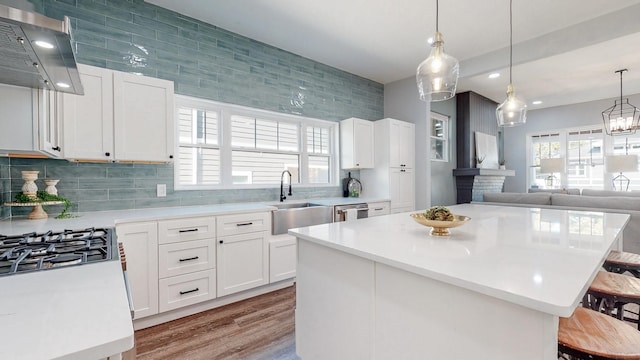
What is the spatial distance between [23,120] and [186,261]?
4.69 feet

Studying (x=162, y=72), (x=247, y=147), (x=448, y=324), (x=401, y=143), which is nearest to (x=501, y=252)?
(x=448, y=324)

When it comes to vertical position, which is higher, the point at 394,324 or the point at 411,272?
the point at 411,272

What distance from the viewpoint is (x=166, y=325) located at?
2.33m

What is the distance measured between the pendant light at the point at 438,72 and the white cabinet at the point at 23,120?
8.36ft

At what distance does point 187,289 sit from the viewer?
2424 mm

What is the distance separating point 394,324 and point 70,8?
134 inches

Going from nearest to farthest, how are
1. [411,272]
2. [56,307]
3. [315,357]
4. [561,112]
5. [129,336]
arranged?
[129,336] → [56,307] → [411,272] → [315,357] → [561,112]

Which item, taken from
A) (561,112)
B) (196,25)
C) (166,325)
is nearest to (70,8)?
(196,25)

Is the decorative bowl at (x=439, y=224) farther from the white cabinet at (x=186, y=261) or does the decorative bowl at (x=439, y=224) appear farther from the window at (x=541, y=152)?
the window at (x=541, y=152)

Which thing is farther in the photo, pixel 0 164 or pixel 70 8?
pixel 70 8

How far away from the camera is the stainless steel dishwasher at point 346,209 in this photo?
3475mm

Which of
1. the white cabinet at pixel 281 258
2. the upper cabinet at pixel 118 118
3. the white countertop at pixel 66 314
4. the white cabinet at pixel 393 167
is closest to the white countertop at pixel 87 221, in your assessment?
the upper cabinet at pixel 118 118

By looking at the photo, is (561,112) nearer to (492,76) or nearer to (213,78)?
(492,76)

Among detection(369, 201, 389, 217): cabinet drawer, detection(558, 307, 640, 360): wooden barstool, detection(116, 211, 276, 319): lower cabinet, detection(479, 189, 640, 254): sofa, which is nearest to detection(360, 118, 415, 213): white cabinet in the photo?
detection(369, 201, 389, 217): cabinet drawer
